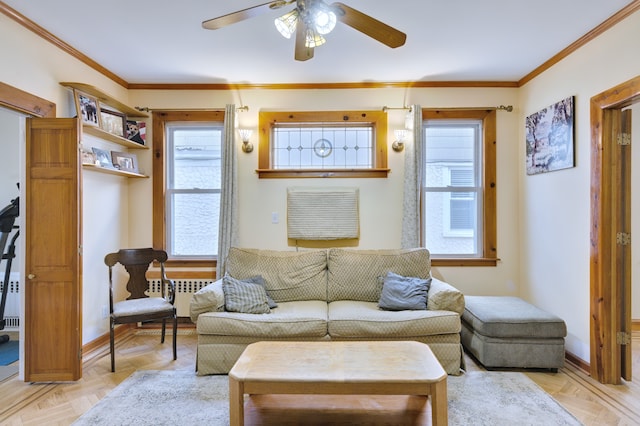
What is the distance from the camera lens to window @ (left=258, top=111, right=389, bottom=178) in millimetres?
3787

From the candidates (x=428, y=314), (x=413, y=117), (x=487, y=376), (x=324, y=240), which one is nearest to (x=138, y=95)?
(x=324, y=240)

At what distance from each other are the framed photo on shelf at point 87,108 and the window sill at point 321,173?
5.12 ft

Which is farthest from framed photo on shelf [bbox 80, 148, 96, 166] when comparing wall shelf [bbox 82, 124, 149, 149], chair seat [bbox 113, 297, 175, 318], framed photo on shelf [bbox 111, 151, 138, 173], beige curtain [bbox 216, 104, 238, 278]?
chair seat [bbox 113, 297, 175, 318]

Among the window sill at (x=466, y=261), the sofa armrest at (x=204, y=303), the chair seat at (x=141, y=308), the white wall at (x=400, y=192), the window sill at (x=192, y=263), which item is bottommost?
the chair seat at (x=141, y=308)

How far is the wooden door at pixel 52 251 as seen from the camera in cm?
264

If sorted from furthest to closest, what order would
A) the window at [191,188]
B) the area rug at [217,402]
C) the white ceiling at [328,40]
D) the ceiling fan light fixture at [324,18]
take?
the window at [191,188]
the white ceiling at [328,40]
the area rug at [217,402]
the ceiling fan light fixture at [324,18]

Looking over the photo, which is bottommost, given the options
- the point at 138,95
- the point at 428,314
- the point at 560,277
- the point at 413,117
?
the point at 428,314

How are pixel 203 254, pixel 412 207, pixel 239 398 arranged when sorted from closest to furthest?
1. pixel 239 398
2. pixel 412 207
3. pixel 203 254

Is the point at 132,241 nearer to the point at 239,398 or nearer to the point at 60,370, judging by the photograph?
the point at 60,370

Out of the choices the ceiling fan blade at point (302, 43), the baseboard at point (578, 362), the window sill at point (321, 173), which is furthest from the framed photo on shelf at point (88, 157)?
the baseboard at point (578, 362)

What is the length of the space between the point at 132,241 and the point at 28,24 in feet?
7.10

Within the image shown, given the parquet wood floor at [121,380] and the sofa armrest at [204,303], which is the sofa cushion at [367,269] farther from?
the sofa armrest at [204,303]

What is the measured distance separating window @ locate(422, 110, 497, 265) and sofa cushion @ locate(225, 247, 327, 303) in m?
1.31

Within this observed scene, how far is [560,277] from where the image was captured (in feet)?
10.3
